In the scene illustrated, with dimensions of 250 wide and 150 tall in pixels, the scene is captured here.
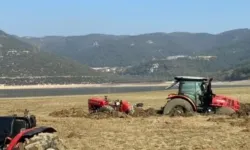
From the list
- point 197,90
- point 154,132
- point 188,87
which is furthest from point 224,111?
point 154,132

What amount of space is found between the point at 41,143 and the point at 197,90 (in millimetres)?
13751

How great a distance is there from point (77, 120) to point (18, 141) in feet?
41.3

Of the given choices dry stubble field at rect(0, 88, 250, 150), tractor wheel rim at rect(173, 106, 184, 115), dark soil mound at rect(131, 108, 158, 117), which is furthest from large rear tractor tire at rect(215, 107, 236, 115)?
dark soil mound at rect(131, 108, 158, 117)

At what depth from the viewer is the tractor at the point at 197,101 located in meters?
22.9

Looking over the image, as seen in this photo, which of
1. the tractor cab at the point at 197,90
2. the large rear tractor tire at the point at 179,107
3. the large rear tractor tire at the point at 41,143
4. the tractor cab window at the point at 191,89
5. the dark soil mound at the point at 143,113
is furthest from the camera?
the dark soil mound at the point at 143,113

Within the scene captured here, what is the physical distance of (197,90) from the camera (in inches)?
917

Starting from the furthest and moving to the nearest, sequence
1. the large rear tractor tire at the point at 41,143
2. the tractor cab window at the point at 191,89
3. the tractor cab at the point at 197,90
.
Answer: the tractor cab window at the point at 191,89 → the tractor cab at the point at 197,90 → the large rear tractor tire at the point at 41,143

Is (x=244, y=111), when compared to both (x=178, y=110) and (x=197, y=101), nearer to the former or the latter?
(x=197, y=101)

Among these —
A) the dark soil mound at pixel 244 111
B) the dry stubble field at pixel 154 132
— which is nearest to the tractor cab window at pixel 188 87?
the dry stubble field at pixel 154 132

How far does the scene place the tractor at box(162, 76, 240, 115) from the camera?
22906mm

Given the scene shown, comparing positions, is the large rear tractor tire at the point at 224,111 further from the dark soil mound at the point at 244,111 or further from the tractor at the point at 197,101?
the dark soil mound at the point at 244,111

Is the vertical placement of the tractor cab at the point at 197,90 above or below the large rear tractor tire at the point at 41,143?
above

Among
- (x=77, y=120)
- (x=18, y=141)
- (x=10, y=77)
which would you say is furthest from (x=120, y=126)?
(x=10, y=77)

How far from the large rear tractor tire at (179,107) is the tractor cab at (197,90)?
0.50 metres
